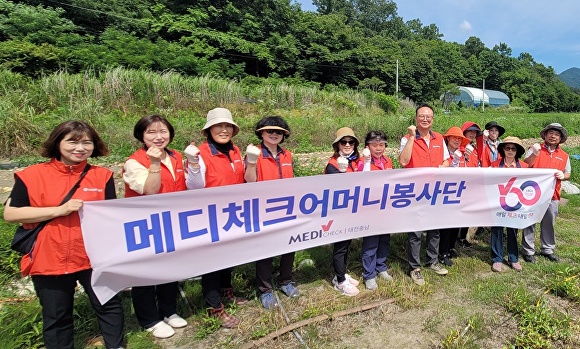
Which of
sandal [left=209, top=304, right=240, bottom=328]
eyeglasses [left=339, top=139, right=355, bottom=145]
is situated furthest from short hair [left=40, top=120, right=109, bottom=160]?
eyeglasses [left=339, top=139, right=355, bottom=145]

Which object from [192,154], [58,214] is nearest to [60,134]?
[58,214]

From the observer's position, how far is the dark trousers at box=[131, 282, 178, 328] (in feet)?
8.93

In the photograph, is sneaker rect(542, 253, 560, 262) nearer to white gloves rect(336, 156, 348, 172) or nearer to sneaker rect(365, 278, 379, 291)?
sneaker rect(365, 278, 379, 291)

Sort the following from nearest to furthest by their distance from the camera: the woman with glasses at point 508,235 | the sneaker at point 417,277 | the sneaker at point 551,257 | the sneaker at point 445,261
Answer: the sneaker at point 417,277 → the woman with glasses at point 508,235 → the sneaker at point 445,261 → the sneaker at point 551,257

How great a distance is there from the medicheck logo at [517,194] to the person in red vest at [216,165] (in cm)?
316

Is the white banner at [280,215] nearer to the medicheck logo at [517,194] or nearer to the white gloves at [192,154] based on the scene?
the medicheck logo at [517,194]

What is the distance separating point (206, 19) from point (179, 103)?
19983mm

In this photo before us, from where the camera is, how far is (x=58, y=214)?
2080mm

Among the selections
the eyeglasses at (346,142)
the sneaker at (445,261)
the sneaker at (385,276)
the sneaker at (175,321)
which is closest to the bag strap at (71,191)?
the sneaker at (175,321)

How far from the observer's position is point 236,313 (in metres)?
3.10

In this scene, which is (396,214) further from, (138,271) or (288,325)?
(138,271)

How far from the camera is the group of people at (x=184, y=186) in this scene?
2.12m

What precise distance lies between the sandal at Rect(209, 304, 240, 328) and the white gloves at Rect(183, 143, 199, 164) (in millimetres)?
1356

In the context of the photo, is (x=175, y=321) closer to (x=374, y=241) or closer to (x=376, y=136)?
(x=374, y=241)
